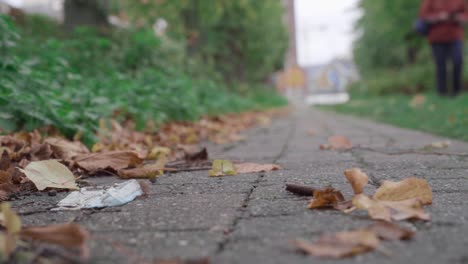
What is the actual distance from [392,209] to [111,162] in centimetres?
128

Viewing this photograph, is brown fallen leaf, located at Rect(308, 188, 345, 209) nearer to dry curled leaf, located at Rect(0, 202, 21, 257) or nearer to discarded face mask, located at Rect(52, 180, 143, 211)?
discarded face mask, located at Rect(52, 180, 143, 211)

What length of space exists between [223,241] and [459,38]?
7.72 m

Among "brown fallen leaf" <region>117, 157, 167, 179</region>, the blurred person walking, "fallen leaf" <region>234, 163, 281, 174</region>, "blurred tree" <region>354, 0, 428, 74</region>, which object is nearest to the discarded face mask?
"brown fallen leaf" <region>117, 157, 167, 179</region>

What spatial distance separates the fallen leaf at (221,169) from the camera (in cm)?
204

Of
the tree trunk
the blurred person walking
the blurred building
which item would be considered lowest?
the blurred building

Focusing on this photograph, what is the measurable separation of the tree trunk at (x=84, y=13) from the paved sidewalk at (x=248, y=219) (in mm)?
5422

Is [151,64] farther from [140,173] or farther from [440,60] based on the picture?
[440,60]

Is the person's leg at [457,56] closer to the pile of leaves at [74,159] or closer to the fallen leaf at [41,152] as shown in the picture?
the pile of leaves at [74,159]

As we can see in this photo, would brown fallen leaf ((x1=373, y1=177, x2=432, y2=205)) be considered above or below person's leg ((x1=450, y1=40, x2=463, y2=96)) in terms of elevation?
below

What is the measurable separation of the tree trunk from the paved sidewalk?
5422 millimetres

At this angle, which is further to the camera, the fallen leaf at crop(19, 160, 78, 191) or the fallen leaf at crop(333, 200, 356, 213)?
the fallen leaf at crop(19, 160, 78, 191)

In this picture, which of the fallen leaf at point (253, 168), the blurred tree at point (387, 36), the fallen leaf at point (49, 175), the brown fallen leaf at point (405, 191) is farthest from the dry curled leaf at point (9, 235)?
the blurred tree at point (387, 36)

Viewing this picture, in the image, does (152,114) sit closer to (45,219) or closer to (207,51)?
(45,219)

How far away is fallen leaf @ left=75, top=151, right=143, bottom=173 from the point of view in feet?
7.01
